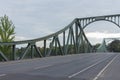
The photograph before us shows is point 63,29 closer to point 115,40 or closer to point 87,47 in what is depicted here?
point 87,47

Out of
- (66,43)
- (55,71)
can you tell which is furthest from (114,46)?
(55,71)

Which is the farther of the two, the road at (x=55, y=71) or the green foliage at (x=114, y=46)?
the green foliage at (x=114, y=46)

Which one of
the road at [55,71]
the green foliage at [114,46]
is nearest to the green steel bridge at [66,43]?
the road at [55,71]

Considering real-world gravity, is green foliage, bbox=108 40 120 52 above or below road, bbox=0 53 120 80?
below

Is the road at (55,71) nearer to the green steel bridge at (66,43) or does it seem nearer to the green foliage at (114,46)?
the green steel bridge at (66,43)

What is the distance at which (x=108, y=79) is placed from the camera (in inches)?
638

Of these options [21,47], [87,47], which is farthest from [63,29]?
[87,47]

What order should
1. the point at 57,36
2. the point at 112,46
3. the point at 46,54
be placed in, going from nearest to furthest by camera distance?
the point at 46,54, the point at 57,36, the point at 112,46

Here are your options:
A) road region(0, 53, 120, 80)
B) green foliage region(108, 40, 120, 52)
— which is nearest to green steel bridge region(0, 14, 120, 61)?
road region(0, 53, 120, 80)

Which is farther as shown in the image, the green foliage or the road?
the green foliage

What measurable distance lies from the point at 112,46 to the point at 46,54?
121m

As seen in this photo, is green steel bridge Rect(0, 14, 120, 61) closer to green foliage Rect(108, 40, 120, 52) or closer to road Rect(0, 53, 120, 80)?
road Rect(0, 53, 120, 80)

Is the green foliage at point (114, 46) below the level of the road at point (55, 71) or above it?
below

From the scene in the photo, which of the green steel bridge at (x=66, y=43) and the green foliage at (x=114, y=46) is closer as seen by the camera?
the green steel bridge at (x=66, y=43)
